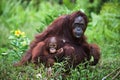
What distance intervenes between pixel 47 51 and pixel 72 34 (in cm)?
58

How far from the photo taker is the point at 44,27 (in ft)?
29.2

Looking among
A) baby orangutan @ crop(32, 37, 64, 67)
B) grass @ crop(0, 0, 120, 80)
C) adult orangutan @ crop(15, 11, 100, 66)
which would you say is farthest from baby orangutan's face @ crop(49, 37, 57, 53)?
grass @ crop(0, 0, 120, 80)

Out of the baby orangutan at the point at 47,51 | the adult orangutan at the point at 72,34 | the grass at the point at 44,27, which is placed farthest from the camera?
the adult orangutan at the point at 72,34

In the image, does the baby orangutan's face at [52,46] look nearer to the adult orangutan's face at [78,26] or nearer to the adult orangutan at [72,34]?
the adult orangutan at [72,34]

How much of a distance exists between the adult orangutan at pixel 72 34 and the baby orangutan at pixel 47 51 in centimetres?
18

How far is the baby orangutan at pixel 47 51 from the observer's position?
21.3 ft

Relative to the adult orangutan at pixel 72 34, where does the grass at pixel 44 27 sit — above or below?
below

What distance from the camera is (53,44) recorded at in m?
6.59

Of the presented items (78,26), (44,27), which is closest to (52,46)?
(78,26)

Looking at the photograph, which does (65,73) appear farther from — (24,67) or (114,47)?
(114,47)

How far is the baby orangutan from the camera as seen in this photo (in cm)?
648

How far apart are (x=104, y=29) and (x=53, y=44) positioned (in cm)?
358

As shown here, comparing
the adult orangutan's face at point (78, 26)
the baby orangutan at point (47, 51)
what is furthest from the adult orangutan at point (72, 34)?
the baby orangutan at point (47, 51)

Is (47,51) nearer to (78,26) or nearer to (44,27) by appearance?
(78,26)
